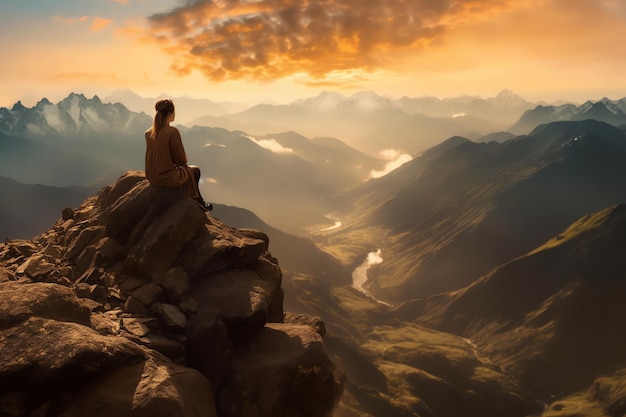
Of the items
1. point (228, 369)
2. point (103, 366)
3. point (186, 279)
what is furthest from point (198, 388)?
point (186, 279)

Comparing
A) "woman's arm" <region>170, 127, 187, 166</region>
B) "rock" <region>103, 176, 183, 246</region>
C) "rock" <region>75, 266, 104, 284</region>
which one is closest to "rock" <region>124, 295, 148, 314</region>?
"rock" <region>75, 266, 104, 284</region>

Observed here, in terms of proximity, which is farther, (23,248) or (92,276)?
(23,248)

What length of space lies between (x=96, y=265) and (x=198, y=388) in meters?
11.4

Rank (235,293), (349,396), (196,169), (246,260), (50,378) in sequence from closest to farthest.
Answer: (50,378) < (235,293) < (246,260) < (196,169) < (349,396)

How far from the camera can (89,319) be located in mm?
17312

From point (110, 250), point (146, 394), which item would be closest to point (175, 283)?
point (110, 250)

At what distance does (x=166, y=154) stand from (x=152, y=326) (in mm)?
10360

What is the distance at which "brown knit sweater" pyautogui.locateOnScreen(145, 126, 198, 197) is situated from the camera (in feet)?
78.1

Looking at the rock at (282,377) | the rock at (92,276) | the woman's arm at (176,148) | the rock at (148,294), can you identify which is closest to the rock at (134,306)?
the rock at (148,294)

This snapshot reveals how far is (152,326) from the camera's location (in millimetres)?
18812

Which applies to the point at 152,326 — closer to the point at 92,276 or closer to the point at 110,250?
the point at 92,276

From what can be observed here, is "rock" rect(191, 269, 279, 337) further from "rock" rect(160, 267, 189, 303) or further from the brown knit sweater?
the brown knit sweater

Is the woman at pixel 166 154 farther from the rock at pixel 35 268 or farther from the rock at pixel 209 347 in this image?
the rock at pixel 209 347

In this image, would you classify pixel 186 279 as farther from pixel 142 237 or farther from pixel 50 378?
pixel 50 378
